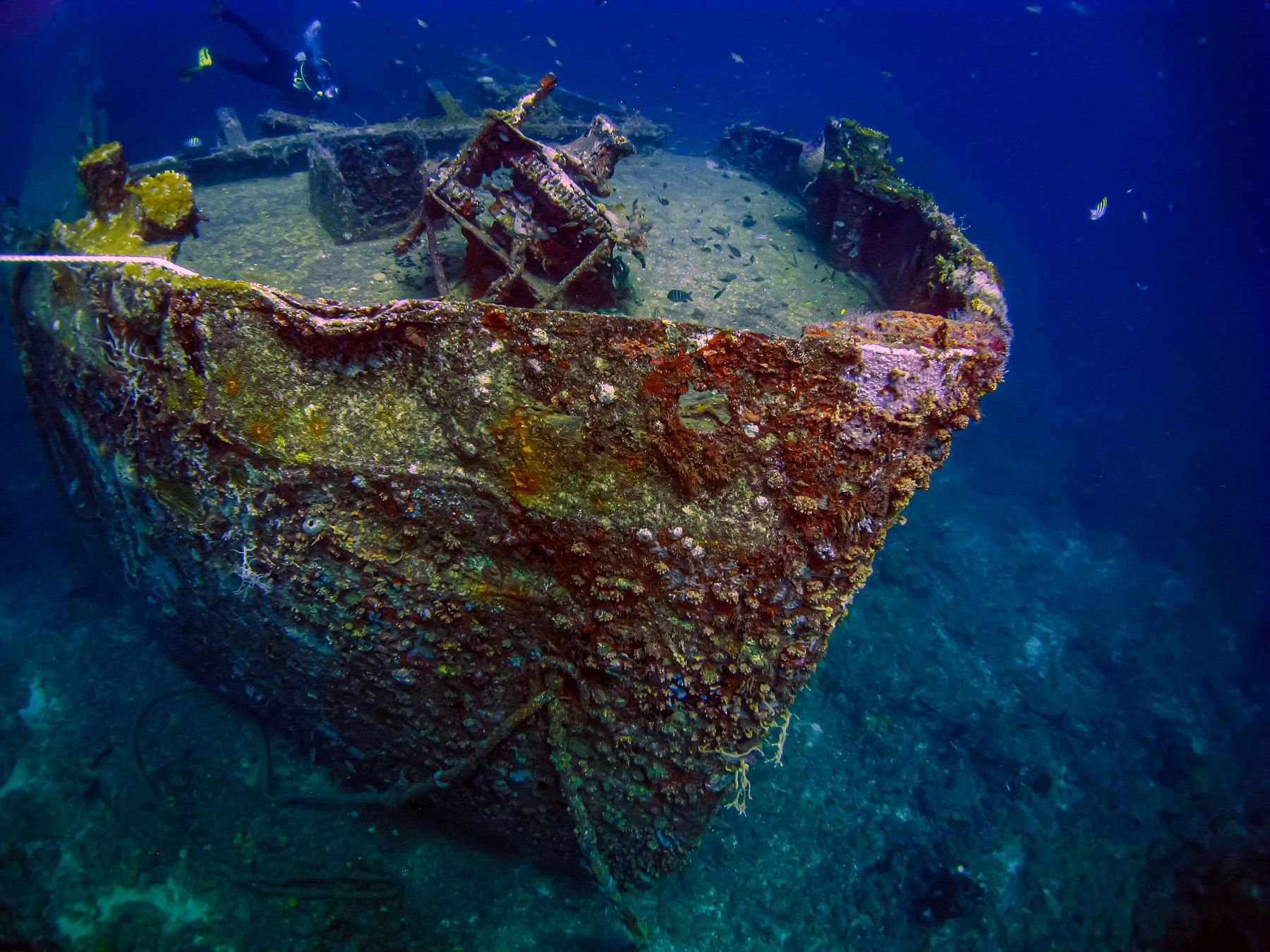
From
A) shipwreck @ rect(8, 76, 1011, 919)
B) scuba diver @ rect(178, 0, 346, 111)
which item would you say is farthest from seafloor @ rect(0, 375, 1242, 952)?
scuba diver @ rect(178, 0, 346, 111)

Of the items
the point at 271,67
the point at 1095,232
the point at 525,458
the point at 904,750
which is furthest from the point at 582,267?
the point at 1095,232

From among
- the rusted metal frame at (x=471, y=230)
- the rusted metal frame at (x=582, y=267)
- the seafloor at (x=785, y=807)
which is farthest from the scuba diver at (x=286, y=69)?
the rusted metal frame at (x=582, y=267)

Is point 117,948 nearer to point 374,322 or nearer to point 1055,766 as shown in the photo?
point 374,322

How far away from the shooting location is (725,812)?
217 inches

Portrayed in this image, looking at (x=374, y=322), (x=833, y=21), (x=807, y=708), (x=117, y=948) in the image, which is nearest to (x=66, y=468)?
(x=117, y=948)

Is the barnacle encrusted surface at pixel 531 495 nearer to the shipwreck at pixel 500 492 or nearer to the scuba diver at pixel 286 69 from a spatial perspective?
the shipwreck at pixel 500 492

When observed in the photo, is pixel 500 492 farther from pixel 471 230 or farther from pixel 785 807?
pixel 785 807

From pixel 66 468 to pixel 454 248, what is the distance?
3.87m

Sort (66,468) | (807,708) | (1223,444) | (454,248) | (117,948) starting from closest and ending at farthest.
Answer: (117,948) → (66,468) → (454,248) → (807,708) → (1223,444)

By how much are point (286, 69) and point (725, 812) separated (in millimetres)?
20813

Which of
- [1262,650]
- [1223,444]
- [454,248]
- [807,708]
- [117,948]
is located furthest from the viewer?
[1223,444]

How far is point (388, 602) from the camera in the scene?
9.99ft

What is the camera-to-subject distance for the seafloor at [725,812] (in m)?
3.96

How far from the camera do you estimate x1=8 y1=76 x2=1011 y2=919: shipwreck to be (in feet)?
8.41
